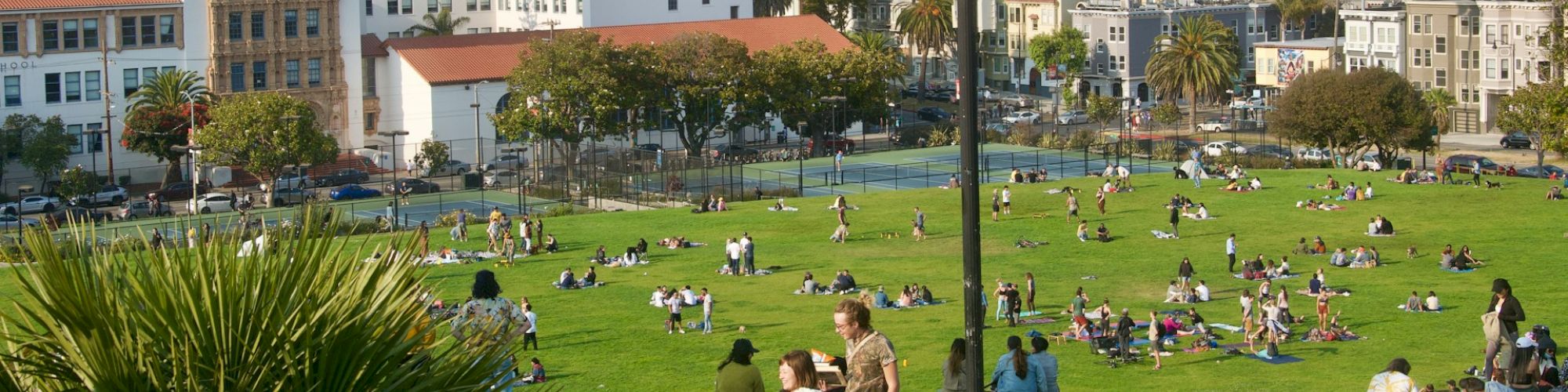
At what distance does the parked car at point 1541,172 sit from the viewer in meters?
85.8

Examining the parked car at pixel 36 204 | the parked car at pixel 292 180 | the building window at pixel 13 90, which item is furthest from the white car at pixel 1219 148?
the building window at pixel 13 90

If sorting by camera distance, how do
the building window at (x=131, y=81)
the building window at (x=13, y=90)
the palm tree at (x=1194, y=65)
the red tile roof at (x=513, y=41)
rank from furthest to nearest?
the palm tree at (x=1194, y=65), the red tile roof at (x=513, y=41), the building window at (x=131, y=81), the building window at (x=13, y=90)

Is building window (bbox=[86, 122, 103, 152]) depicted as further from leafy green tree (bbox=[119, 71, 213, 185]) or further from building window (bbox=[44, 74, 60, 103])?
building window (bbox=[44, 74, 60, 103])

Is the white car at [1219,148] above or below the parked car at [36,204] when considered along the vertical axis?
above

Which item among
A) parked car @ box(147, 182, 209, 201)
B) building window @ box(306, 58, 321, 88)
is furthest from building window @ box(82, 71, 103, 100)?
building window @ box(306, 58, 321, 88)

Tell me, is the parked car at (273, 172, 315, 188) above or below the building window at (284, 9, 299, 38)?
below

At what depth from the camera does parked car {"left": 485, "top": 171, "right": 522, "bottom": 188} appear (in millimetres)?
91750

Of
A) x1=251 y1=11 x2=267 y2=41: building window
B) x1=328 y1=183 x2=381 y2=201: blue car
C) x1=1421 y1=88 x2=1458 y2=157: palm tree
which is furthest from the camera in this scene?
x1=1421 y1=88 x2=1458 y2=157: palm tree

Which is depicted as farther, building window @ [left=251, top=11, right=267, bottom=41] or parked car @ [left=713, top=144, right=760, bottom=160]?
building window @ [left=251, top=11, right=267, bottom=41]

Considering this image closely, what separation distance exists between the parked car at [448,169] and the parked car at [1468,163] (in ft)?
148

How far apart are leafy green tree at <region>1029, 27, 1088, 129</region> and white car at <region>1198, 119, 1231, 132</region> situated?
1569 cm

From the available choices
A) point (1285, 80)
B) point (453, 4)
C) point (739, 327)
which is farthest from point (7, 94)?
point (1285, 80)

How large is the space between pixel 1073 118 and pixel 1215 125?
9.04 m

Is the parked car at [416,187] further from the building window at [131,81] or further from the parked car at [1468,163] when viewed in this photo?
the parked car at [1468,163]
